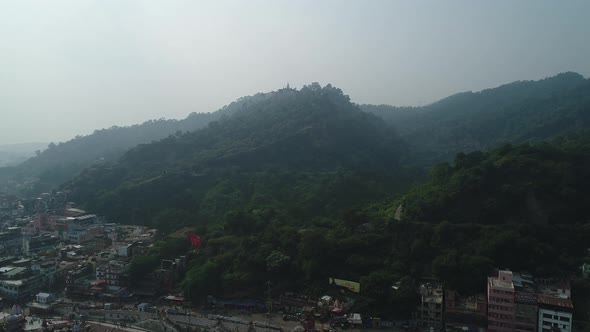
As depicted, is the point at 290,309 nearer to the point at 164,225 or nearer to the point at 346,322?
the point at 346,322

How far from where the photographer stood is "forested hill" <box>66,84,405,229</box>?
36188 millimetres

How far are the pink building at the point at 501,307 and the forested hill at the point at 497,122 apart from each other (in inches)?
1420

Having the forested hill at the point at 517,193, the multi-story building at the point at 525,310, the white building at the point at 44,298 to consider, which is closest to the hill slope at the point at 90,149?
the white building at the point at 44,298

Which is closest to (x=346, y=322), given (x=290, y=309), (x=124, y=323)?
(x=290, y=309)

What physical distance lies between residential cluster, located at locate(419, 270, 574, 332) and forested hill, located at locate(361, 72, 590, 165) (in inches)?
1376

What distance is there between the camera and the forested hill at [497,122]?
181ft

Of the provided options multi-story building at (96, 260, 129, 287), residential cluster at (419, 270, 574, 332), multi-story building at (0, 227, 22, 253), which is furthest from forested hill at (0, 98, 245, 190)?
residential cluster at (419, 270, 574, 332)

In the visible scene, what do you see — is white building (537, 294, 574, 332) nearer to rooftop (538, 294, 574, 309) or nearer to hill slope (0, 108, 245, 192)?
rooftop (538, 294, 574, 309)

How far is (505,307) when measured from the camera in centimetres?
1667

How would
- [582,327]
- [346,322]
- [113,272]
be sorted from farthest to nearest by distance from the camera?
1. [113,272]
2. [346,322]
3. [582,327]

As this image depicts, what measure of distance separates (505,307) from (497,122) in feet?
191

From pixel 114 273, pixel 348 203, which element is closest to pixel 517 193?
pixel 348 203

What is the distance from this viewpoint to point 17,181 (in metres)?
Result: 62.6

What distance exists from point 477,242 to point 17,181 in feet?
200
